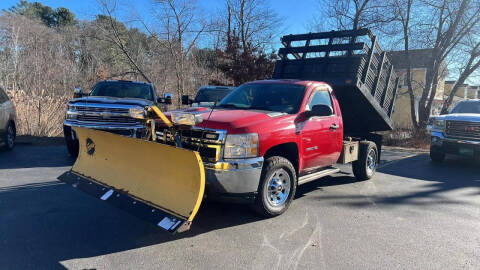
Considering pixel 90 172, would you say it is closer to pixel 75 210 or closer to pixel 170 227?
pixel 75 210

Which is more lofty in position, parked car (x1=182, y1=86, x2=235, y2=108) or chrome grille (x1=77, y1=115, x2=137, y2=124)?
parked car (x1=182, y1=86, x2=235, y2=108)

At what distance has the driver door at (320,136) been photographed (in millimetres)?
5322

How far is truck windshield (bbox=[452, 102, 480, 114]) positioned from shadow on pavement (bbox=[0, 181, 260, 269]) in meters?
8.79

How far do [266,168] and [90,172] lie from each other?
247 cm

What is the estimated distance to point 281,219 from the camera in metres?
4.79

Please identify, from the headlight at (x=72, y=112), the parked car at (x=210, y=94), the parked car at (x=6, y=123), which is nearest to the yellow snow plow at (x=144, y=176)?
the headlight at (x=72, y=112)

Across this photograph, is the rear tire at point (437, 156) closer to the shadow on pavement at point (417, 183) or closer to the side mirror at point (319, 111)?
the shadow on pavement at point (417, 183)

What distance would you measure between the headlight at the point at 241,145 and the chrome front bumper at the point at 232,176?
0.08 meters

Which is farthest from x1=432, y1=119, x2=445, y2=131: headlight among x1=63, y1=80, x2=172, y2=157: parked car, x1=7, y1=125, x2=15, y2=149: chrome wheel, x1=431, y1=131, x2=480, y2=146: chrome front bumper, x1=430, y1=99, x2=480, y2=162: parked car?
x1=7, y1=125, x2=15, y2=149: chrome wheel

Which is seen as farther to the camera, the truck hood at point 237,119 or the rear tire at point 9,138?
the rear tire at point 9,138

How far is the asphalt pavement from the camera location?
3539 mm

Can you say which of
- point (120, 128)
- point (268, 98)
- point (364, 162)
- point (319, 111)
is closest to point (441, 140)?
point (364, 162)

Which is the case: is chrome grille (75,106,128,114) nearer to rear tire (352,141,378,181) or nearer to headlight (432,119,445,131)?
rear tire (352,141,378,181)

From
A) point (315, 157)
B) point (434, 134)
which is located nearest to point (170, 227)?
point (315, 157)
